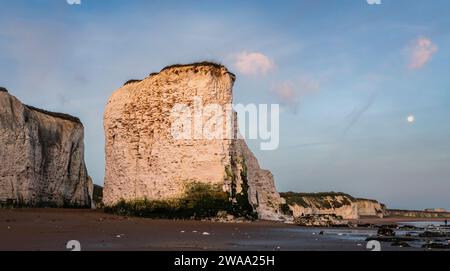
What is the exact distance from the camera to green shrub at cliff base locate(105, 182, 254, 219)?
2380 centimetres

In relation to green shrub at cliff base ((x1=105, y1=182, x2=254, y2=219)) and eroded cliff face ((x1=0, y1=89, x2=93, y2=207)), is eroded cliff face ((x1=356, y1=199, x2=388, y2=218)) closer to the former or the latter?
eroded cliff face ((x1=0, y1=89, x2=93, y2=207))

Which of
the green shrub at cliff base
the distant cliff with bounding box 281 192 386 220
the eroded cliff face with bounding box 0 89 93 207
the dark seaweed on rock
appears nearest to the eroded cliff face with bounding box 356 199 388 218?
the distant cliff with bounding box 281 192 386 220

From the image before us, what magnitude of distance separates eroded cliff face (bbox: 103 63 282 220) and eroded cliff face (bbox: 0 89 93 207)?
200 inches

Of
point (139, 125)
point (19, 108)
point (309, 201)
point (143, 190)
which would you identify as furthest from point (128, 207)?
point (309, 201)

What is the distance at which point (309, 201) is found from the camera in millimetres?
76125

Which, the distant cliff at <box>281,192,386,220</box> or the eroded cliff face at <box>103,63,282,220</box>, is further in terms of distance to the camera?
the distant cliff at <box>281,192,386,220</box>

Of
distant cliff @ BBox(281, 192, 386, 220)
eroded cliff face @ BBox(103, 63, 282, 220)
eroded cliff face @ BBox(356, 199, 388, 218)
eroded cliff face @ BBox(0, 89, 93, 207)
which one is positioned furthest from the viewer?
eroded cliff face @ BBox(356, 199, 388, 218)

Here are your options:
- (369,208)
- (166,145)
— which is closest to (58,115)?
(166,145)

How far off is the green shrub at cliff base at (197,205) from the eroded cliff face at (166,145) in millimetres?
320

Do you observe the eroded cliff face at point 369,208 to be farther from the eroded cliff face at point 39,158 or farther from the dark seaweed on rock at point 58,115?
the dark seaweed on rock at point 58,115

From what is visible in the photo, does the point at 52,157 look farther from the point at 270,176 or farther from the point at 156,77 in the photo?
the point at 270,176

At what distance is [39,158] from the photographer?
3064 cm

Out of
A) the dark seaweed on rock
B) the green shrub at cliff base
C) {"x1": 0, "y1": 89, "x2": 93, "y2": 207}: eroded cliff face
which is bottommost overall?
the green shrub at cliff base

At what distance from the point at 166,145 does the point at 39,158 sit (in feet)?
34.2
